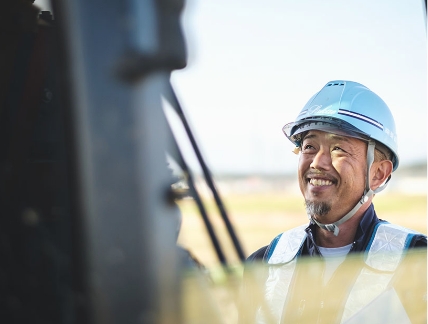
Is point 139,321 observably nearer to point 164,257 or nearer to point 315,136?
point 164,257

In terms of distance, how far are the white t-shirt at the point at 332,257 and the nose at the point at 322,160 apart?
13.3 inches

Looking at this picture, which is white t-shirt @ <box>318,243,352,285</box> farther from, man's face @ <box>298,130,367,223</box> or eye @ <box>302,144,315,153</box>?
eye @ <box>302,144,315,153</box>

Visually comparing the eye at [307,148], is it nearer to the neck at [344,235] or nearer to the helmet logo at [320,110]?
the helmet logo at [320,110]

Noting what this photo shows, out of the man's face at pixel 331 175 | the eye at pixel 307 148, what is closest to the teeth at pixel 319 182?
the man's face at pixel 331 175

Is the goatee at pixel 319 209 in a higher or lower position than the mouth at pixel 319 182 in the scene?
lower

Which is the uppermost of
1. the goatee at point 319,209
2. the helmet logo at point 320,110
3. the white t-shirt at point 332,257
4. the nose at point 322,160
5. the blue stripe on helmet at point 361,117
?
the helmet logo at point 320,110

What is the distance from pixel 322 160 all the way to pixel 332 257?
1.35 feet

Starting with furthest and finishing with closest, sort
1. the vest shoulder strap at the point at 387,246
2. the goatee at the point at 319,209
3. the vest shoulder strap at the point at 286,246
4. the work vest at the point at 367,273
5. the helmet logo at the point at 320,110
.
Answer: the helmet logo at the point at 320,110, the goatee at the point at 319,209, the vest shoulder strap at the point at 286,246, the vest shoulder strap at the point at 387,246, the work vest at the point at 367,273

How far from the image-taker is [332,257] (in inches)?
83.5

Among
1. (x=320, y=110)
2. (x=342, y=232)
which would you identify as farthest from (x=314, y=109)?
(x=342, y=232)

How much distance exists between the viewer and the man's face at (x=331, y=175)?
2229 millimetres

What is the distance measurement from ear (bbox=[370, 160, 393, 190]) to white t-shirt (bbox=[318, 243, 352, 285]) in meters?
0.34

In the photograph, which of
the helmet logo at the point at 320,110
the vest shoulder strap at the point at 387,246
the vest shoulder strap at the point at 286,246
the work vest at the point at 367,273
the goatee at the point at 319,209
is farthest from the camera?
the helmet logo at the point at 320,110

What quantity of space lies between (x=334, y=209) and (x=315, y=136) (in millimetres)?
333
